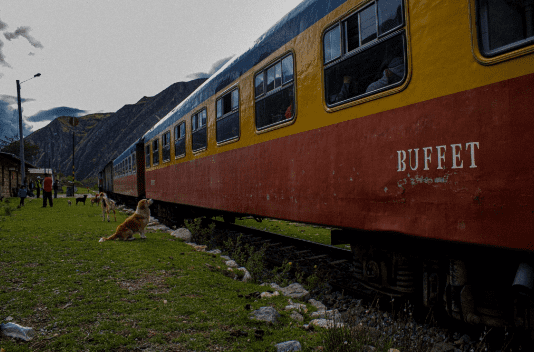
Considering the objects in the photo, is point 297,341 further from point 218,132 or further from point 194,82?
point 194,82

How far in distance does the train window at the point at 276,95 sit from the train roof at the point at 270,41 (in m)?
0.29

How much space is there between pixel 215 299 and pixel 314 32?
320 centimetres

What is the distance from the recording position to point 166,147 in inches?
432

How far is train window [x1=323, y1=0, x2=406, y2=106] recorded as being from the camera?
9.92 feet

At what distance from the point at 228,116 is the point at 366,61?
350 centimetres

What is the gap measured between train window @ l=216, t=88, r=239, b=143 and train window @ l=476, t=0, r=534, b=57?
4.11 m

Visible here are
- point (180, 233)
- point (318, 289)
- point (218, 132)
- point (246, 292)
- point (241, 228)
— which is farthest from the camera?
point (241, 228)

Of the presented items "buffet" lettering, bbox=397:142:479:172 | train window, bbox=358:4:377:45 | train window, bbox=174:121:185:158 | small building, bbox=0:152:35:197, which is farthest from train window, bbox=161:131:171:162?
small building, bbox=0:152:35:197

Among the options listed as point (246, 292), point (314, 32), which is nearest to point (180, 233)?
point (246, 292)

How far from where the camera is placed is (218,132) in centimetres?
682

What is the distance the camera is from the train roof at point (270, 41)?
13.2ft

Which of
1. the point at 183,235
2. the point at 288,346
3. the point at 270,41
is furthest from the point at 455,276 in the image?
the point at 183,235

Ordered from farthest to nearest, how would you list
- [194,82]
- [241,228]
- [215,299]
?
1. [194,82]
2. [241,228]
3. [215,299]

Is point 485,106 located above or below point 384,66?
below
